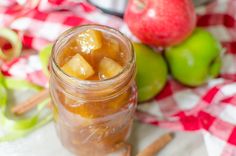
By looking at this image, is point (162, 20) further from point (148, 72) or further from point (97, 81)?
point (97, 81)

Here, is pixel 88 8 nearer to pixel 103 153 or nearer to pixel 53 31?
pixel 53 31

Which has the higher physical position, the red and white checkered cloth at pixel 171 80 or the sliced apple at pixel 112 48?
the sliced apple at pixel 112 48

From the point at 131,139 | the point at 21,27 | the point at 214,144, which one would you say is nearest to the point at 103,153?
the point at 131,139

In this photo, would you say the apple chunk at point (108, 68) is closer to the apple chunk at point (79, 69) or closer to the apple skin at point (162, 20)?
the apple chunk at point (79, 69)

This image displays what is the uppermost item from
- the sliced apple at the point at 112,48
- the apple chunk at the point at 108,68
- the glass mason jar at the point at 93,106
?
the sliced apple at the point at 112,48

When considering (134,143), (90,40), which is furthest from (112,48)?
(134,143)

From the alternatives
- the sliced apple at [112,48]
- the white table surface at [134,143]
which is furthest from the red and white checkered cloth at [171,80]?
the sliced apple at [112,48]
